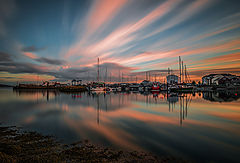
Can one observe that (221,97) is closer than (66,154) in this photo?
No

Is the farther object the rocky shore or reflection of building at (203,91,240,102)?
reflection of building at (203,91,240,102)

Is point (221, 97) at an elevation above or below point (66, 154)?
below

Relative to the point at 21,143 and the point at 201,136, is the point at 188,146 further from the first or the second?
the point at 21,143

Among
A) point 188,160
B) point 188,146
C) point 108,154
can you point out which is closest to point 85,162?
point 108,154

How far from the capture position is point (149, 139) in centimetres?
788

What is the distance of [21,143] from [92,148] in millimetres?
4399

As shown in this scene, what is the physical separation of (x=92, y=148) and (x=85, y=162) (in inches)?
52.4

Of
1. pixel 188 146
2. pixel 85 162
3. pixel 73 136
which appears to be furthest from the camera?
pixel 73 136

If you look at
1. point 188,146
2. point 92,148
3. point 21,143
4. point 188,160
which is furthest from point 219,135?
point 21,143

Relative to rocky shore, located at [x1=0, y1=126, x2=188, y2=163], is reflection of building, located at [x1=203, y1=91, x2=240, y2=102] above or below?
below

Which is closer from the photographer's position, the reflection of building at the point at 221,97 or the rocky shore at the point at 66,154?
the rocky shore at the point at 66,154

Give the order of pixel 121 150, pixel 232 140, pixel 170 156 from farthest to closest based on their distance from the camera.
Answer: pixel 232 140, pixel 121 150, pixel 170 156

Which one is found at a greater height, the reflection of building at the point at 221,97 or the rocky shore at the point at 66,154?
the rocky shore at the point at 66,154

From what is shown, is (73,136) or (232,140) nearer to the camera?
(232,140)
